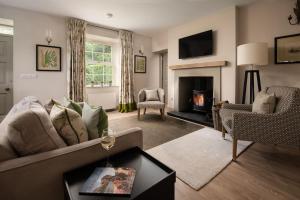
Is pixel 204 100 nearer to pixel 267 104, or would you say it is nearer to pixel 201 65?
pixel 201 65

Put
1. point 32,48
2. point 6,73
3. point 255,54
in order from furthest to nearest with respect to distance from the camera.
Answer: point 32,48 < point 6,73 < point 255,54

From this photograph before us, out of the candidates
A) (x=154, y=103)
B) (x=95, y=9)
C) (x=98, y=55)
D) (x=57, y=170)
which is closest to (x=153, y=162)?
(x=57, y=170)

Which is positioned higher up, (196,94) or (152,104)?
(196,94)

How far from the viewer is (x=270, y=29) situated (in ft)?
10.2

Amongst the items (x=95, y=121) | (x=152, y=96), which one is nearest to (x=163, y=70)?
(x=152, y=96)

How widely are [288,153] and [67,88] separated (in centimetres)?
438

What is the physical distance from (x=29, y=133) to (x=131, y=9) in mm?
3365

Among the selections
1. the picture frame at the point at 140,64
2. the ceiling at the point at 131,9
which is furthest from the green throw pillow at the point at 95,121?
the picture frame at the point at 140,64

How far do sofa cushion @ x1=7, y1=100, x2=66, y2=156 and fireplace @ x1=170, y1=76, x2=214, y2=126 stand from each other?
2.97 m

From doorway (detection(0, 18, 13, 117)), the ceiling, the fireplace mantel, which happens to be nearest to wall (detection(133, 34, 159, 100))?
the ceiling

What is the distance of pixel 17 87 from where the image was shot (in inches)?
142

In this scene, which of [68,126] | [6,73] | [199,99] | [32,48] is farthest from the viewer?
[199,99]

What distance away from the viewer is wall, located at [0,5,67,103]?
139 inches

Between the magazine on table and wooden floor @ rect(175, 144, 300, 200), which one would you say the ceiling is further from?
the magazine on table
